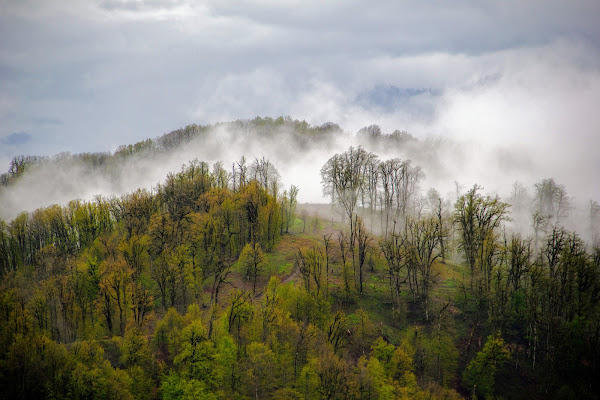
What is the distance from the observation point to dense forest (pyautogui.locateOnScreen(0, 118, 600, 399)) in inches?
1686

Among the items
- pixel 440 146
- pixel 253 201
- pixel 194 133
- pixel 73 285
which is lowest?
pixel 73 285

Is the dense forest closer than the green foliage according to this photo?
Yes

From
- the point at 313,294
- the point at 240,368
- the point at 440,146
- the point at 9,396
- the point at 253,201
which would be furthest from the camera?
the point at 440,146

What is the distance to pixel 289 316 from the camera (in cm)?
5203

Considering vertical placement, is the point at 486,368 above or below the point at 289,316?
below

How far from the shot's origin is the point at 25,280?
7169 centimetres

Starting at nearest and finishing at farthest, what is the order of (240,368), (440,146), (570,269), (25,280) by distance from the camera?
1. (240,368)
2. (570,269)
3. (25,280)
4. (440,146)

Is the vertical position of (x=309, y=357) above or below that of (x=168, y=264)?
below

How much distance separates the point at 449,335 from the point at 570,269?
18270mm

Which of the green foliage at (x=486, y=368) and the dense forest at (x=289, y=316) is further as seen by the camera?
the green foliage at (x=486, y=368)

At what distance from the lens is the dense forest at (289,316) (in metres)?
42.8

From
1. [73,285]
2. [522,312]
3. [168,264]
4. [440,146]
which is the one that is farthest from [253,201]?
[440,146]

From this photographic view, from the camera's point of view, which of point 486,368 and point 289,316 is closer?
point 486,368

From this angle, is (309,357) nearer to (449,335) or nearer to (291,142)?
(449,335)
